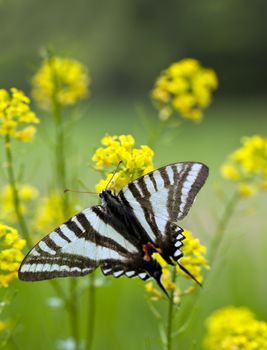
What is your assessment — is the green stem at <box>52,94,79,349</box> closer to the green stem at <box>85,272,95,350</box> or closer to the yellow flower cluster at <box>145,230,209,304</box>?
the green stem at <box>85,272,95,350</box>

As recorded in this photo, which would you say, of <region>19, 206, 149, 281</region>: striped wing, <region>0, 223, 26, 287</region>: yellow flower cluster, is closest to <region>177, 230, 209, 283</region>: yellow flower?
<region>19, 206, 149, 281</region>: striped wing

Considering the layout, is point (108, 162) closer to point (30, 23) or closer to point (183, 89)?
point (183, 89)

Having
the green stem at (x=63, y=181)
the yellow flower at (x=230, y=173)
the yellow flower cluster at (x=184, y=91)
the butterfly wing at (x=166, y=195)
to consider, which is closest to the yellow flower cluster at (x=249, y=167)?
the yellow flower at (x=230, y=173)

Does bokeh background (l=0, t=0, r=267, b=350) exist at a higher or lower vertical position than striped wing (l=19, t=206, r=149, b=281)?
higher

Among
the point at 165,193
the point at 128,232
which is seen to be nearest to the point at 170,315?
the point at 128,232

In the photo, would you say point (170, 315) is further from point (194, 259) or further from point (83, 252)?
point (83, 252)

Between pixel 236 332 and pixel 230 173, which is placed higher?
pixel 230 173

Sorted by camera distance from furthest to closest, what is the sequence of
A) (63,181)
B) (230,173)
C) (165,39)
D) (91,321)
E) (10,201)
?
1. (165,39)
2. (10,201)
3. (230,173)
4. (63,181)
5. (91,321)
